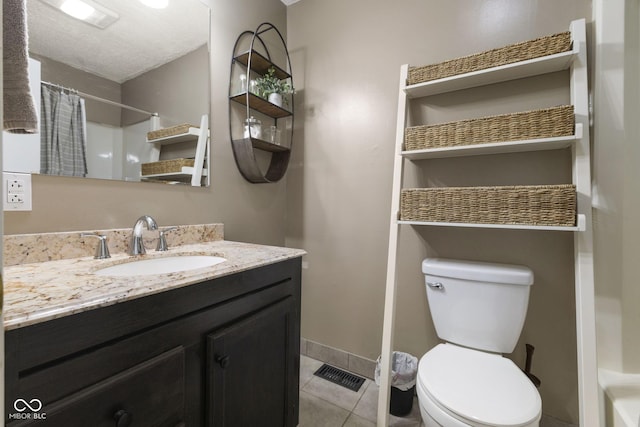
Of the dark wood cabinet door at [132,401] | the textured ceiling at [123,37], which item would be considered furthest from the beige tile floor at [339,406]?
the textured ceiling at [123,37]

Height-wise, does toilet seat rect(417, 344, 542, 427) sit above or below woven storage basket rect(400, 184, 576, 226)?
below

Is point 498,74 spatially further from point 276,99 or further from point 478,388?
point 478,388

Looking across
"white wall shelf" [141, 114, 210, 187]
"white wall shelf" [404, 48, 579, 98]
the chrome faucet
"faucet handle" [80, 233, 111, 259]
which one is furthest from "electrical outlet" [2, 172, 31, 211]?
"white wall shelf" [404, 48, 579, 98]

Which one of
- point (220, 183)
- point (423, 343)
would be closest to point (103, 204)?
point (220, 183)

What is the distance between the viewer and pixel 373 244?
1.74 metres

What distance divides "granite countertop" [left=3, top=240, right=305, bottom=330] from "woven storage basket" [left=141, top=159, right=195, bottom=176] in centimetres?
39

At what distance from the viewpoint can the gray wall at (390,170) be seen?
131 centimetres

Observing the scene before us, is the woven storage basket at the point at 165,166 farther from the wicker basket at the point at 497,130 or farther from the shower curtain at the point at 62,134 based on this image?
the wicker basket at the point at 497,130

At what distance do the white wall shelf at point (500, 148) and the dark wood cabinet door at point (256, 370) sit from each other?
0.98 metres

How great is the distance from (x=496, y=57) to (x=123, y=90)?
1.63 metres

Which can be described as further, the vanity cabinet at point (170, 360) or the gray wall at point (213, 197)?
the gray wall at point (213, 197)

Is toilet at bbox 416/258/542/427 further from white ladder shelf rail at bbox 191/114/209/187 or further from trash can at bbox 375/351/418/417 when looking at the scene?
white ladder shelf rail at bbox 191/114/209/187

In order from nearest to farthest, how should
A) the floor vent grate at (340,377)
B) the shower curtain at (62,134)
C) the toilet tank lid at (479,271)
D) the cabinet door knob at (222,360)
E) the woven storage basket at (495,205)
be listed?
the cabinet door knob at (222,360)
the shower curtain at (62,134)
the woven storage basket at (495,205)
the toilet tank lid at (479,271)
the floor vent grate at (340,377)

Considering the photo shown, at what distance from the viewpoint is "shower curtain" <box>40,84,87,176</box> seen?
0.98 meters
